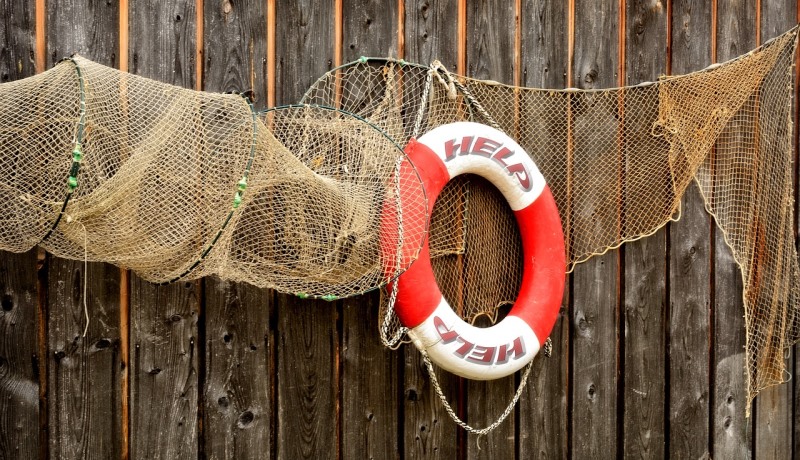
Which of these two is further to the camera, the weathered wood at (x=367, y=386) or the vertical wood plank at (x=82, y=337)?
the weathered wood at (x=367, y=386)

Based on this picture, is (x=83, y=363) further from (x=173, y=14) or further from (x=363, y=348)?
(x=173, y=14)

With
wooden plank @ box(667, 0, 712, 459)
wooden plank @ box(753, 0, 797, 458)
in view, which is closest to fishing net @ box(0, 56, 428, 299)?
wooden plank @ box(667, 0, 712, 459)

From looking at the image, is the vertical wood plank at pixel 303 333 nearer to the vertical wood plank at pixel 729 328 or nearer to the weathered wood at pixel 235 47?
the weathered wood at pixel 235 47

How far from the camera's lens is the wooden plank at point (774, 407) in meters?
3.02

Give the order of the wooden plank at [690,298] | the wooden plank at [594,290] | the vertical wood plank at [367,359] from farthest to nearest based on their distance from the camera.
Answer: the wooden plank at [690,298], the wooden plank at [594,290], the vertical wood plank at [367,359]

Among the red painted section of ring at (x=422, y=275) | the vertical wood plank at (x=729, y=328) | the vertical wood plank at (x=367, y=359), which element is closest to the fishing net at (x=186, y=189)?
the red painted section of ring at (x=422, y=275)

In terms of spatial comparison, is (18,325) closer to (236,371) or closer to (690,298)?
(236,371)

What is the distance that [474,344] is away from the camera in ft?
7.86

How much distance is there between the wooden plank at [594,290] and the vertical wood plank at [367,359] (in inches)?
28.0

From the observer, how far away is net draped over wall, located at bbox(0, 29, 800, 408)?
1.87 meters

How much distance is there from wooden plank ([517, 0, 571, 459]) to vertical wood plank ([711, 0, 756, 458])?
67cm

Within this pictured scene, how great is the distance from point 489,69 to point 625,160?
624mm

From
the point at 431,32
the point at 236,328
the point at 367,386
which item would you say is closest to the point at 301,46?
the point at 431,32

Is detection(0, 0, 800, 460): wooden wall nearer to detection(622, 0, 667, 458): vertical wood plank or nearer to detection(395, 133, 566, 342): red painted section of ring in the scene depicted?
detection(622, 0, 667, 458): vertical wood plank
